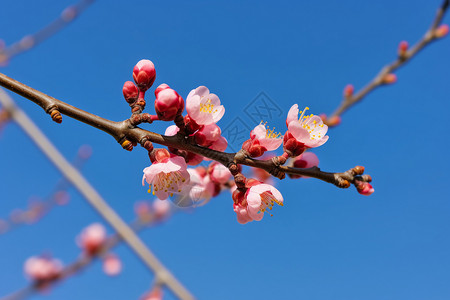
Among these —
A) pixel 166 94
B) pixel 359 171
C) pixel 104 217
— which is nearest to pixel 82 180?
pixel 104 217

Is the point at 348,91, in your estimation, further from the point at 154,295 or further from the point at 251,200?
the point at 154,295

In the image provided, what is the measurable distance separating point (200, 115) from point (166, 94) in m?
0.16

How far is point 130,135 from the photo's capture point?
1.28 m

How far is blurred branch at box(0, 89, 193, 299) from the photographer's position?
10.0ft

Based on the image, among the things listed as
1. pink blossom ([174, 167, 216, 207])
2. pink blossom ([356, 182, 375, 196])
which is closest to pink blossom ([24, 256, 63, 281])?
pink blossom ([174, 167, 216, 207])

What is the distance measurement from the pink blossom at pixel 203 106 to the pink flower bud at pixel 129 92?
0.23 m

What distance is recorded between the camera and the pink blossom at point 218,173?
187 cm

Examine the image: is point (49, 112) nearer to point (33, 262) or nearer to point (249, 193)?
point (249, 193)

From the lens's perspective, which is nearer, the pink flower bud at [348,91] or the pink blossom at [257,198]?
the pink blossom at [257,198]

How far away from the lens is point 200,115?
138cm

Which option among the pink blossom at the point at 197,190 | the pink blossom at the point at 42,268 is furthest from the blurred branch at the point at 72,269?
the pink blossom at the point at 197,190

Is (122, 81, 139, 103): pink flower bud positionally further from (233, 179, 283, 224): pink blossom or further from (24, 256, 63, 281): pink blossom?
(24, 256, 63, 281): pink blossom

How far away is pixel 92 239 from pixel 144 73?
394 cm

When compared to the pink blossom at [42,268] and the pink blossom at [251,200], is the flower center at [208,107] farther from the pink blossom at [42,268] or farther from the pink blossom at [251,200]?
the pink blossom at [42,268]
